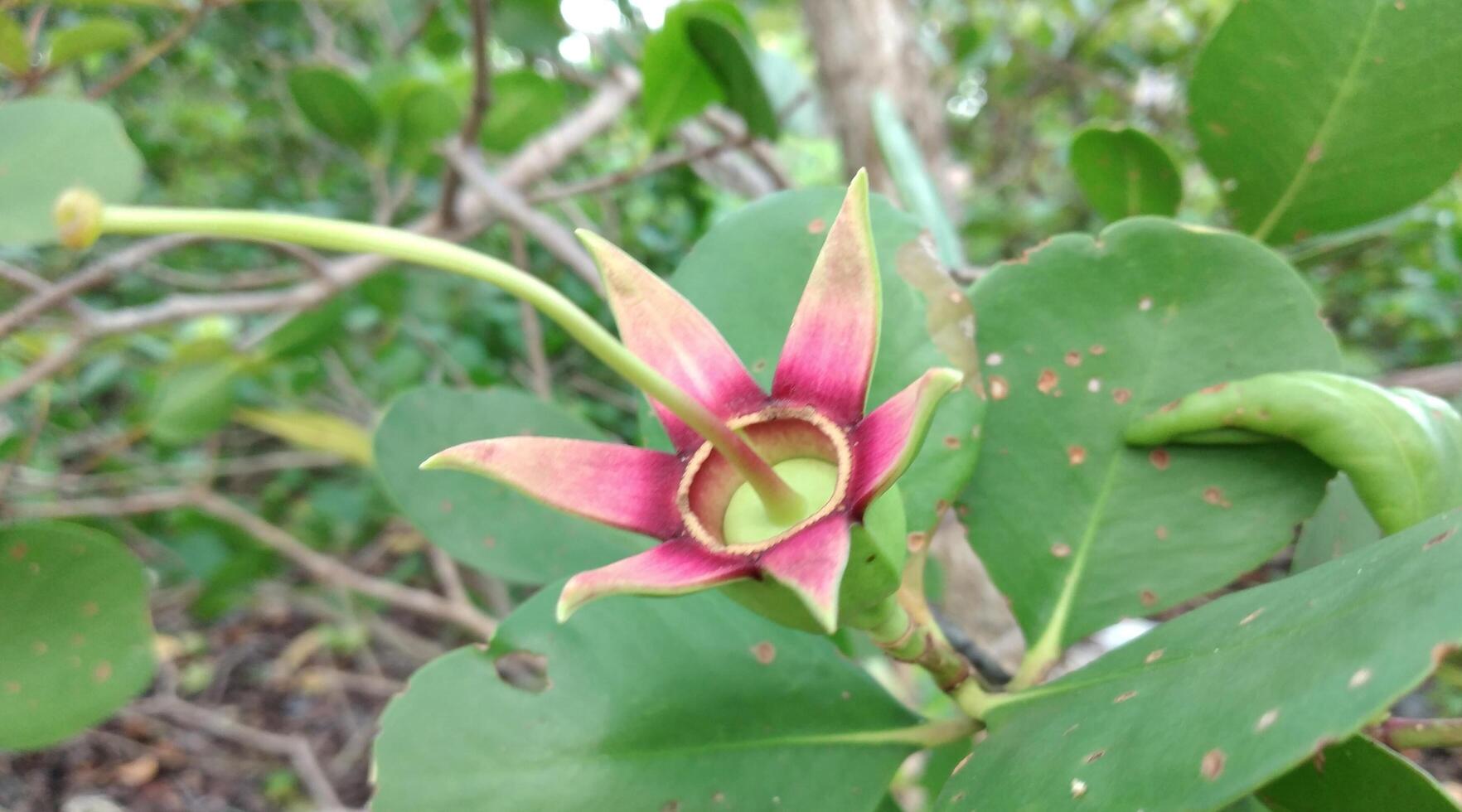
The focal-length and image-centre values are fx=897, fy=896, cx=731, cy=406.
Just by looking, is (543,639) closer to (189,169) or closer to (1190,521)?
(1190,521)

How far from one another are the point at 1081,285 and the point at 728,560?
0.37 metres

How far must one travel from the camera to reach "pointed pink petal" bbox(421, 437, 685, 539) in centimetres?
41

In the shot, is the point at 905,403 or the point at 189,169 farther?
the point at 189,169

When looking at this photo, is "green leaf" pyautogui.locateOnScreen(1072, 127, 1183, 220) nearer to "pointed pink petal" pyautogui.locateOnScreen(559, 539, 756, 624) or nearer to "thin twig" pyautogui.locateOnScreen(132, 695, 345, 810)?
"pointed pink petal" pyautogui.locateOnScreen(559, 539, 756, 624)

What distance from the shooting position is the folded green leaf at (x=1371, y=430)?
518mm

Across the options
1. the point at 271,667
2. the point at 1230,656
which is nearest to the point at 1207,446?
the point at 1230,656

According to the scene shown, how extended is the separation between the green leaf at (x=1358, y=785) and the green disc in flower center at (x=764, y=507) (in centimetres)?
25

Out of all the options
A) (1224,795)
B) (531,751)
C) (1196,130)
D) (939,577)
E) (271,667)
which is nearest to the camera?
(1224,795)

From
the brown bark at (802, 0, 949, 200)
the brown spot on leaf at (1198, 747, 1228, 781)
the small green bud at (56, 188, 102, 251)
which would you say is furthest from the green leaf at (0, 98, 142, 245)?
the brown bark at (802, 0, 949, 200)

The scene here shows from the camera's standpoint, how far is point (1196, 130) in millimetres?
776

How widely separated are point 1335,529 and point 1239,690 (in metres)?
0.36

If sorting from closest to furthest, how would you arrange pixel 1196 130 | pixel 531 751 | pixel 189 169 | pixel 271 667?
pixel 531 751, pixel 1196 130, pixel 271 667, pixel 189 169

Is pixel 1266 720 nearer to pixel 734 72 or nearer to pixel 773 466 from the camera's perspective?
pixel 773 466

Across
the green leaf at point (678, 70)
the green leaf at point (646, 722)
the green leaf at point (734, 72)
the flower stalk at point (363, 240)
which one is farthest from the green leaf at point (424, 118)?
the flower stalk at point (363, 240)
